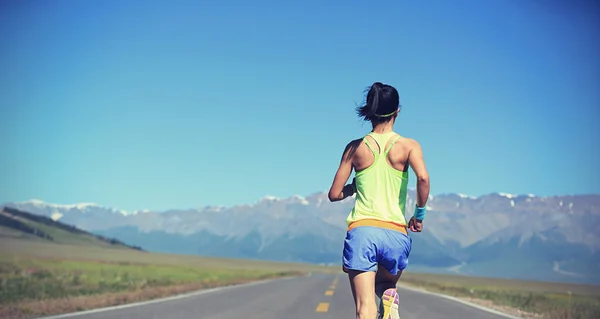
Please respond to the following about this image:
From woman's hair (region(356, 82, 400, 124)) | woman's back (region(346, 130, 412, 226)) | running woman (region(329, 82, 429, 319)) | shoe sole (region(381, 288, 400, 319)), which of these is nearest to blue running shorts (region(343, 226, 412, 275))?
running woman (region(329, 82, 429, 319))

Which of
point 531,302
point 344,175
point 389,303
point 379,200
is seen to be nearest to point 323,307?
point 531,302

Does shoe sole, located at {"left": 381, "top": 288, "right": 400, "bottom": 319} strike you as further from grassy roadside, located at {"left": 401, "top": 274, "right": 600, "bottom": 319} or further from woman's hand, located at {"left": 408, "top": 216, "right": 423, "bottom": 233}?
grassy roadside, located at {"left": 401, "top": 274, "right": 600, "bottom": 319}

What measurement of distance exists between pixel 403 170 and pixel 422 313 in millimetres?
8159

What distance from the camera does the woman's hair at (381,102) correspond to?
16.5 feet

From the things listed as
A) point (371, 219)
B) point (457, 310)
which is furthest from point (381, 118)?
point (457, 310)

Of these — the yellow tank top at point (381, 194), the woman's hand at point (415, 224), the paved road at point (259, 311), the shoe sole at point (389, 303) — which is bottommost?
the paved road at point (259, 311)

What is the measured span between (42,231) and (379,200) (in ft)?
556

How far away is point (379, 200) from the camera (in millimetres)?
4879

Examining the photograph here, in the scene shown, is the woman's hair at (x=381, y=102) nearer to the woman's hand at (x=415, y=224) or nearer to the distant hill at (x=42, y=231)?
the woman's hand at (x=415, y=224)

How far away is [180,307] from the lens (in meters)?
12.8

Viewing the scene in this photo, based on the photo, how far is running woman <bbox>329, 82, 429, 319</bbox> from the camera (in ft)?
15.7

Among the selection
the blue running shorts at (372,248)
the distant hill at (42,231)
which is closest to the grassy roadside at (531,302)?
the blue running shorts at (372,248)

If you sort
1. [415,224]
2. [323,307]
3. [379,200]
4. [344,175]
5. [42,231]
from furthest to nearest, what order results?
[42,231] → [323,307] → [344,175] → [415,224] → [379,200]

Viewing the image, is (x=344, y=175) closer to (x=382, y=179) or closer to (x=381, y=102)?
(x=382, y=179)
